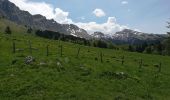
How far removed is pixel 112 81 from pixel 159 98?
6.61 metres

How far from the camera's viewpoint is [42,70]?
139ft

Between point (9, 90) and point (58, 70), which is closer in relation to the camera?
point (9, 90)

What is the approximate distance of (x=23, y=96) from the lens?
3306 cm

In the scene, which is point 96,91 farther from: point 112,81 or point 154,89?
Result: point 154,89

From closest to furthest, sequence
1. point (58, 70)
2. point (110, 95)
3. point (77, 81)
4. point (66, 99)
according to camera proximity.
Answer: point (66, 99)
point (110, 95)
point (77, 81)
point (58, 70)

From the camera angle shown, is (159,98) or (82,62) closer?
(159,98)

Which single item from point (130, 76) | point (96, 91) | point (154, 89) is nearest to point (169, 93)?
point (154, 89)

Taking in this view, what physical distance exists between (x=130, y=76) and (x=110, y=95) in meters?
10.4

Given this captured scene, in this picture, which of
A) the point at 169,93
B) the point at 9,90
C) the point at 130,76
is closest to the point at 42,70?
the point at 9,90

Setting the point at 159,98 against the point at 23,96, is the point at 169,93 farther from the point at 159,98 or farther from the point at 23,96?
the point at 23,96

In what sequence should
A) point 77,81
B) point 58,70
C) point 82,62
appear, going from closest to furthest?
point 77,81, point 58,70, point 82,62

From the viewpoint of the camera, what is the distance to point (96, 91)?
1448 inches

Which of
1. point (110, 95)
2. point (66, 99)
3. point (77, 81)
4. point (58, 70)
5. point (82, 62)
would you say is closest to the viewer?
point (66, 99)

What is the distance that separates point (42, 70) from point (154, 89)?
47.1 feet
